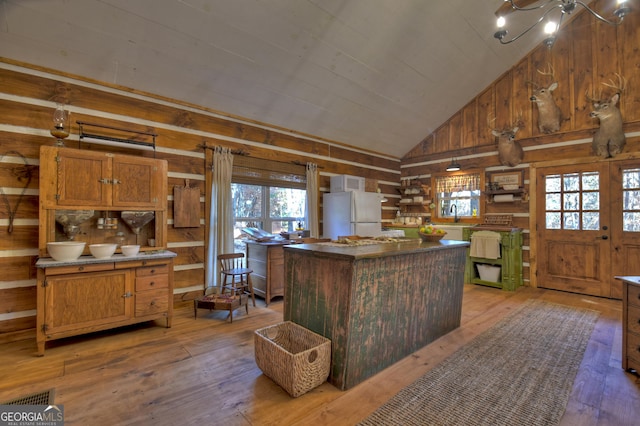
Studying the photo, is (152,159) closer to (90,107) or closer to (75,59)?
(90,107)

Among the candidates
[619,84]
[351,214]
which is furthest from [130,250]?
[619,84]

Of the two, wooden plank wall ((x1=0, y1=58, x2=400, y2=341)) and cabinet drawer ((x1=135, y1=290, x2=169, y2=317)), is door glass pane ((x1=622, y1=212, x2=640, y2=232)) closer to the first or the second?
wooden plank wall ((x1=0, y1=58, x2=400, y2=341))

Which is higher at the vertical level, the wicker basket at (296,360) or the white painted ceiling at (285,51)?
the white painted ceiling at (285,51)

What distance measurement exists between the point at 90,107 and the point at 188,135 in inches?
40.0

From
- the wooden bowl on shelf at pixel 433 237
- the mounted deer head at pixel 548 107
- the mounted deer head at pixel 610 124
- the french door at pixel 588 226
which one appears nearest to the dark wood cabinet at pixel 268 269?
the wooden bowl on shelf at pixel 433 237

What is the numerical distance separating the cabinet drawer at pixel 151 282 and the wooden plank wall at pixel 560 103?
544cm

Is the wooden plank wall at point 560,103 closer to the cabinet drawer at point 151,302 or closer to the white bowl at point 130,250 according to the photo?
the cabinet drawer at point 151,302

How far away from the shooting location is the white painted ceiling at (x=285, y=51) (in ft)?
9.03

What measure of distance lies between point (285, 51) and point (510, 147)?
164 inches

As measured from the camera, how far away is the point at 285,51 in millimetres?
3551

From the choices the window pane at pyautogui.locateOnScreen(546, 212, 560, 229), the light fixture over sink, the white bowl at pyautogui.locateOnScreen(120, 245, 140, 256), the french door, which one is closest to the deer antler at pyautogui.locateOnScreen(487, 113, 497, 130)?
the light fixture over sink

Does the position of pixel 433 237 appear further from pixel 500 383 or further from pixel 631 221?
pixel 631 221

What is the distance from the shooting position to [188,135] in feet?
12.6

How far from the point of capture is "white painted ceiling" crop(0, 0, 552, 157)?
9.03 ft
